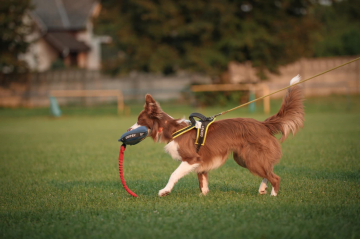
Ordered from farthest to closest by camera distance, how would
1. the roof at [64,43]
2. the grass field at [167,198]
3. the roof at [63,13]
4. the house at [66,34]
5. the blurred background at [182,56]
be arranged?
the roof at [63,13]
the house at [66,34]
the roof at [64,43]
the blurred background at [182,56]
the grass field at [167,198]

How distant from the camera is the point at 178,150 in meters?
5.93

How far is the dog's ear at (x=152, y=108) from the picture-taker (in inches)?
236

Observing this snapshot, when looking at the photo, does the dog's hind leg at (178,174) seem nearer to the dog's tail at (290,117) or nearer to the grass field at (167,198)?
the grass field at (167,198)

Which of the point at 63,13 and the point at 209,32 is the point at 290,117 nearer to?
the point at 209,32

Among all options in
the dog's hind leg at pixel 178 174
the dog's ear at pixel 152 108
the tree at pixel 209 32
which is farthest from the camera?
the tree at pixel 209 32

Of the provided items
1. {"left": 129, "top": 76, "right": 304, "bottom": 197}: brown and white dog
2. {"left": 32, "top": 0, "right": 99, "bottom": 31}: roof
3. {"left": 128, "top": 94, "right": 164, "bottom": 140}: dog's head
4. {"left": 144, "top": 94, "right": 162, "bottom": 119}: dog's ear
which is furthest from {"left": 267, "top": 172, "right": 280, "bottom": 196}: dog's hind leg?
{"left": 32, "top": 0, "right": 99, "bottom": 31}: roof

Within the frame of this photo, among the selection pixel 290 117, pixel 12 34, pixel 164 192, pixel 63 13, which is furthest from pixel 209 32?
pixel 63 13

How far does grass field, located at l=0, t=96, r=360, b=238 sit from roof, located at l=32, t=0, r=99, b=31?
33547mm

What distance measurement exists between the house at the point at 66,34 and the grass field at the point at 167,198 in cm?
3165

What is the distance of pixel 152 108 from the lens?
605 centimetres

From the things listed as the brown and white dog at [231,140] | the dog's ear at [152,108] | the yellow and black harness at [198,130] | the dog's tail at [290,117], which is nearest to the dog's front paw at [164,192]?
the brown and white dog at [231,140]

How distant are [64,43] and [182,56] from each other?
18.6 metres

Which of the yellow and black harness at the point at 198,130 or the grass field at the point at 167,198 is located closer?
the grass field at the point at 167,198

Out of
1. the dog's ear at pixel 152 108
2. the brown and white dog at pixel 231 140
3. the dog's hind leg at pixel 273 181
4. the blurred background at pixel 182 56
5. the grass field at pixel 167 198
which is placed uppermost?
the blurred background at pixel 182 56
